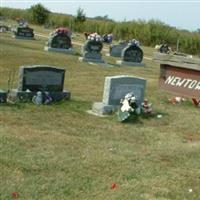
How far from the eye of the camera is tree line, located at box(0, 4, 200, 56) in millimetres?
50031

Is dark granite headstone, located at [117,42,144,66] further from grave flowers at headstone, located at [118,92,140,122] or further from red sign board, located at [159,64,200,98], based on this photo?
grave flowers at headstone, located at [118,92,140,122]

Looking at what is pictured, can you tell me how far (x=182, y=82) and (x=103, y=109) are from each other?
2.54 m

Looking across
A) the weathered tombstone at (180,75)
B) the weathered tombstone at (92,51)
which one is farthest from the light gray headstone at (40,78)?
the weathered tombstone at (92,51)

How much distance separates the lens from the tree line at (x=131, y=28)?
5003 cm

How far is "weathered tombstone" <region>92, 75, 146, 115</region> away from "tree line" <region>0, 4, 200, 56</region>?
37624 millimetres

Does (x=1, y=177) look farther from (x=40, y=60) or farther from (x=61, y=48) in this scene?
(x=61, y=48)

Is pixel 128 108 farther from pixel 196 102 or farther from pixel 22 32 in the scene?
pixel 22 32

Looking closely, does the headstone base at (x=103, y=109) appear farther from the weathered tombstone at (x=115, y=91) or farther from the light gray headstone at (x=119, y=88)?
the light gray headstone at (x=119, y=88)

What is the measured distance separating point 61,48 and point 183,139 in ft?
61.1

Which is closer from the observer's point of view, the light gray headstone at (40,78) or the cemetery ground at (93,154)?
the cemetery ground at (93,154)

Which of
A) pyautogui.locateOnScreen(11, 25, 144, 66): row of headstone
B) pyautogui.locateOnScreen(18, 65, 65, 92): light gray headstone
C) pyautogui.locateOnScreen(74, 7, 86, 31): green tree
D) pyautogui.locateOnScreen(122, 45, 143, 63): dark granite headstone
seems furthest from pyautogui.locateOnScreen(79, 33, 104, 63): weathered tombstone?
pyautogui.locateOnScreen(74, 7, 86, 31): green tree

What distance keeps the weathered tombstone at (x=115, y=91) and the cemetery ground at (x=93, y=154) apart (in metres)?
0.40

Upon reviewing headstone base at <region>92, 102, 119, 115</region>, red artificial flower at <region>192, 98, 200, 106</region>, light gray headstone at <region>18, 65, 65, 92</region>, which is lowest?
headstone base at <region>92, 102, 119, 115</region>

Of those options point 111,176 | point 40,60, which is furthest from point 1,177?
point 40,60
